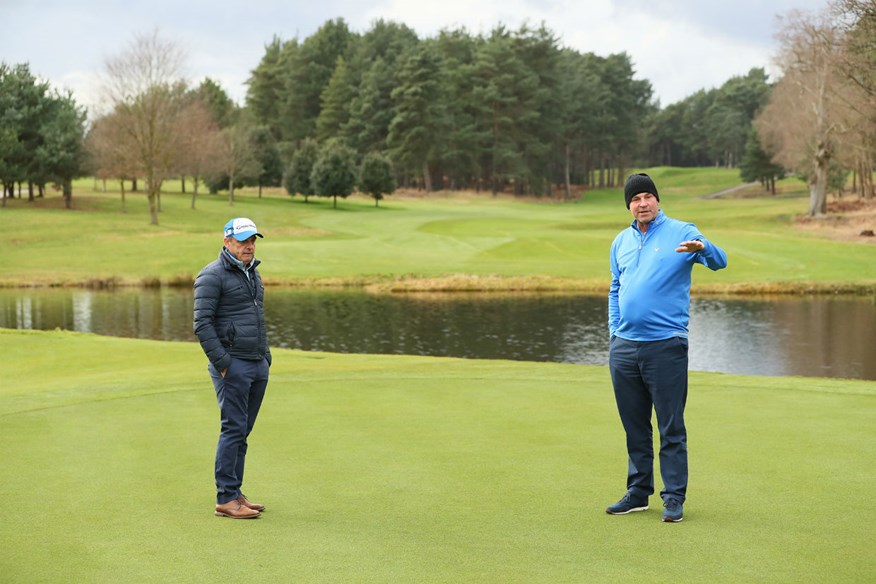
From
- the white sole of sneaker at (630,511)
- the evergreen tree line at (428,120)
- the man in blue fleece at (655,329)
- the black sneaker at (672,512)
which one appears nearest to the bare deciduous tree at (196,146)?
the evergreen tree line at (428,120)

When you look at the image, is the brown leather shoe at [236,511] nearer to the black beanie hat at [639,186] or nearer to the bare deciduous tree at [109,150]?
the black beanie hat at [639,186]

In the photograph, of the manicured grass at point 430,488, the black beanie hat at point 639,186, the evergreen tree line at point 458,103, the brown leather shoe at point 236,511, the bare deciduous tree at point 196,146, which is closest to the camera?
the manicured grass at point 430,488

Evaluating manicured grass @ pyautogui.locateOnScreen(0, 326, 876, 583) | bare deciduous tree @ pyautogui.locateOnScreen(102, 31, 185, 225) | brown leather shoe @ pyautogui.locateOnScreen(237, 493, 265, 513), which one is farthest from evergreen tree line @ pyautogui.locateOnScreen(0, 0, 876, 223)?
brown leather shoe @ pyautogui.locateOnScreen(237, 493, 265, 513)

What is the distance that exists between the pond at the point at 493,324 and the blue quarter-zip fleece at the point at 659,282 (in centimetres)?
1840

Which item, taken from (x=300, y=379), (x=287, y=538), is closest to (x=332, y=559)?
(x=287, y=538)

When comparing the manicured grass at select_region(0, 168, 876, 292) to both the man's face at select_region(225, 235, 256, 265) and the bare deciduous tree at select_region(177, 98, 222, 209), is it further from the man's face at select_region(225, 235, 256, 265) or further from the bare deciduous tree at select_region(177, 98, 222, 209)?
the man's face at select_region(225, 235, 256, 265)

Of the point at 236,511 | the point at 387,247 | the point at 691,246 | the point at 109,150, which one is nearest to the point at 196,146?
the point at 109,150

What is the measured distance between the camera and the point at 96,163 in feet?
238

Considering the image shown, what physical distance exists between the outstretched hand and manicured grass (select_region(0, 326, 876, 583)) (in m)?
1.85

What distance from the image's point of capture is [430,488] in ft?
25.6

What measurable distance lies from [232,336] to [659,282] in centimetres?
309

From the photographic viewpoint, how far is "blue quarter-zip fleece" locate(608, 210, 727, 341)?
280 inches

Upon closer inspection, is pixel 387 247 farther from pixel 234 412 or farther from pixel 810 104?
pixel 234 412

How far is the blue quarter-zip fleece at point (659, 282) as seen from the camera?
23.3 feet
